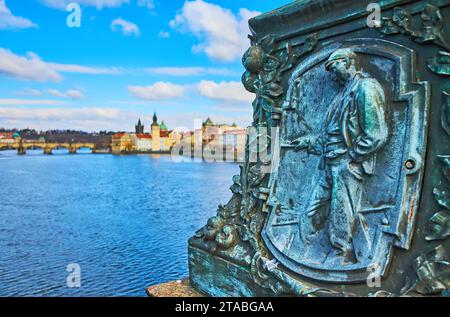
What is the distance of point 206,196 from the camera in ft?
71.4

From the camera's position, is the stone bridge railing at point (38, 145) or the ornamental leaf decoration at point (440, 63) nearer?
the ornamental leaf decoration at point (440, 63)

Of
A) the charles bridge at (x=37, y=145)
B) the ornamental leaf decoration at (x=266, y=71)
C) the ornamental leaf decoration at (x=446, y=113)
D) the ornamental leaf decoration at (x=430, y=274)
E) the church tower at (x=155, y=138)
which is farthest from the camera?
the church tower at (x=155, y=138)

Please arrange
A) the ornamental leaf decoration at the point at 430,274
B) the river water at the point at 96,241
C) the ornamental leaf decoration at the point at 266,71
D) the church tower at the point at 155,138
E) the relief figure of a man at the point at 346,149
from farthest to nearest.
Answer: the church tower at the point at 155,138 < the river water at the point at 96,241 < the ornamental leaf decoration at the point at 266,71 < the relief figure of a man at the point at 346,149 < the ornamental leaf decoration at the point at 430,274

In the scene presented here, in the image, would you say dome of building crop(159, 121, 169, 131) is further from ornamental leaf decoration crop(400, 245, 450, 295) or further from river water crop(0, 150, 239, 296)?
ornamental leaf decoration crop(400, 245, 450, 295)

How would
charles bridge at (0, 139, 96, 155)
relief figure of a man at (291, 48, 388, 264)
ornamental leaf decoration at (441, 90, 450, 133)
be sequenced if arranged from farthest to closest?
charles bridge at (0, 139, 96, 155)
relief figure of a man at (291, 48, 388, 264)
ornamental leaf decoration at (441, 90, 450, 133)

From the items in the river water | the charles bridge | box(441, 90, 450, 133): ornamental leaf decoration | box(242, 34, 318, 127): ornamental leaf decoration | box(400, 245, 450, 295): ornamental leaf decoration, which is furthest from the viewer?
the charles bridge

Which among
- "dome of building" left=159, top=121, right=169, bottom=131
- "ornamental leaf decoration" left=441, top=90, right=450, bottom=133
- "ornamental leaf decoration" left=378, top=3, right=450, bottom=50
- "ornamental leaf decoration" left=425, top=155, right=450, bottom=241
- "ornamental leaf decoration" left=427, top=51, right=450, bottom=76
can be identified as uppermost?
"dome of building" left=159, top=121, right=169, bottom=131

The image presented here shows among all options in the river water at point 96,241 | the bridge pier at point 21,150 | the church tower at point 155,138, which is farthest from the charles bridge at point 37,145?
the river water at point 96,241

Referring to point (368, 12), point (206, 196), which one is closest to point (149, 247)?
point (368, 12)

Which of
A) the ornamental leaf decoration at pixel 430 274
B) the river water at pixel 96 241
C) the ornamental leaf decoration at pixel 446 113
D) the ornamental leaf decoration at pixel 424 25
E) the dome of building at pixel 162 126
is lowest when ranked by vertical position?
the river water at pixel 96 241

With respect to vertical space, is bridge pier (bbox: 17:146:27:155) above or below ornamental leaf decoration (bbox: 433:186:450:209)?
below

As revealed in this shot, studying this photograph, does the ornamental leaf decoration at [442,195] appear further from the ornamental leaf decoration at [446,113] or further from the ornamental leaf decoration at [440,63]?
the ornamental leaf decoration at [440,63]

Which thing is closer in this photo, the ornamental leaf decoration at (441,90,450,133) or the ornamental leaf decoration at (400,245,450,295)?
the ornamental leaf decoration at (400,245,450,295)

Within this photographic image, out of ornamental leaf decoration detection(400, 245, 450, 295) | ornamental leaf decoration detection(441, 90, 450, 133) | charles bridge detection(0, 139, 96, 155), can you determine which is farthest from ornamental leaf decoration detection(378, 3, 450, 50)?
charles bridge detection(0, 139, 96, 155)
